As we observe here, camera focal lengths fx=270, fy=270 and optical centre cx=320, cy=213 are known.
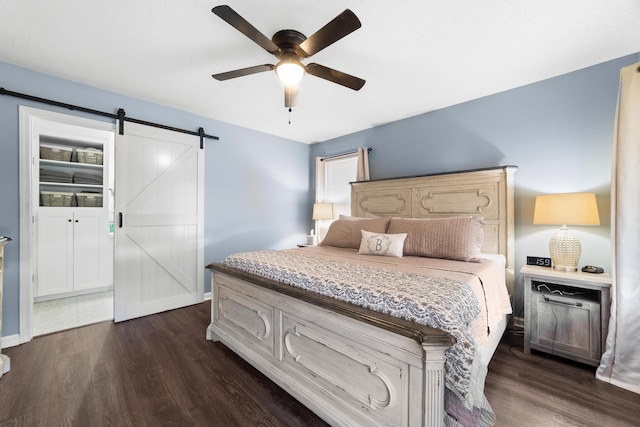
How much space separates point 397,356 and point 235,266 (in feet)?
5.11

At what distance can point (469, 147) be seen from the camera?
10.1ft

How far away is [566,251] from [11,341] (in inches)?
189

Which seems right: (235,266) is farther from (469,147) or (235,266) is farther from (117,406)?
(469,147)

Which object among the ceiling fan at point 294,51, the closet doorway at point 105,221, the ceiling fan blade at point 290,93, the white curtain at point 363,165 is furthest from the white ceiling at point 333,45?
the white curtain at point 363,165

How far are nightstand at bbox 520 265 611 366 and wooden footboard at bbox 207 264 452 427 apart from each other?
1682 millimetres

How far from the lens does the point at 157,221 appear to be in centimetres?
323

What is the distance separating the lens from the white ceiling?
1.71 meters

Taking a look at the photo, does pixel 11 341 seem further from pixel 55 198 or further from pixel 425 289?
pixel 425 289

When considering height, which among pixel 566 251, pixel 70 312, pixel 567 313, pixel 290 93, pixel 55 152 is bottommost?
pixel 70 312

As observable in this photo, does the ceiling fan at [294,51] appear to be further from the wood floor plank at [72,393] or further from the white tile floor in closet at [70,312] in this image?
the white tile floor in closet at [70,312]

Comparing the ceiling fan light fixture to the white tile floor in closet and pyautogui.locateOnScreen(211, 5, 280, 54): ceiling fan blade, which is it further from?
the white tile floor in closet

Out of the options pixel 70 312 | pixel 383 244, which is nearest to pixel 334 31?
pixel 383 244

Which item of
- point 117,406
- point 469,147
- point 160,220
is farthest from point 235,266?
point 469,147

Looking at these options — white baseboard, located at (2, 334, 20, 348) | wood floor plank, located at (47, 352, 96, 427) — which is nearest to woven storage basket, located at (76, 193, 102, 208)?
white baseboard, located at (2, 334, 20, 348)
